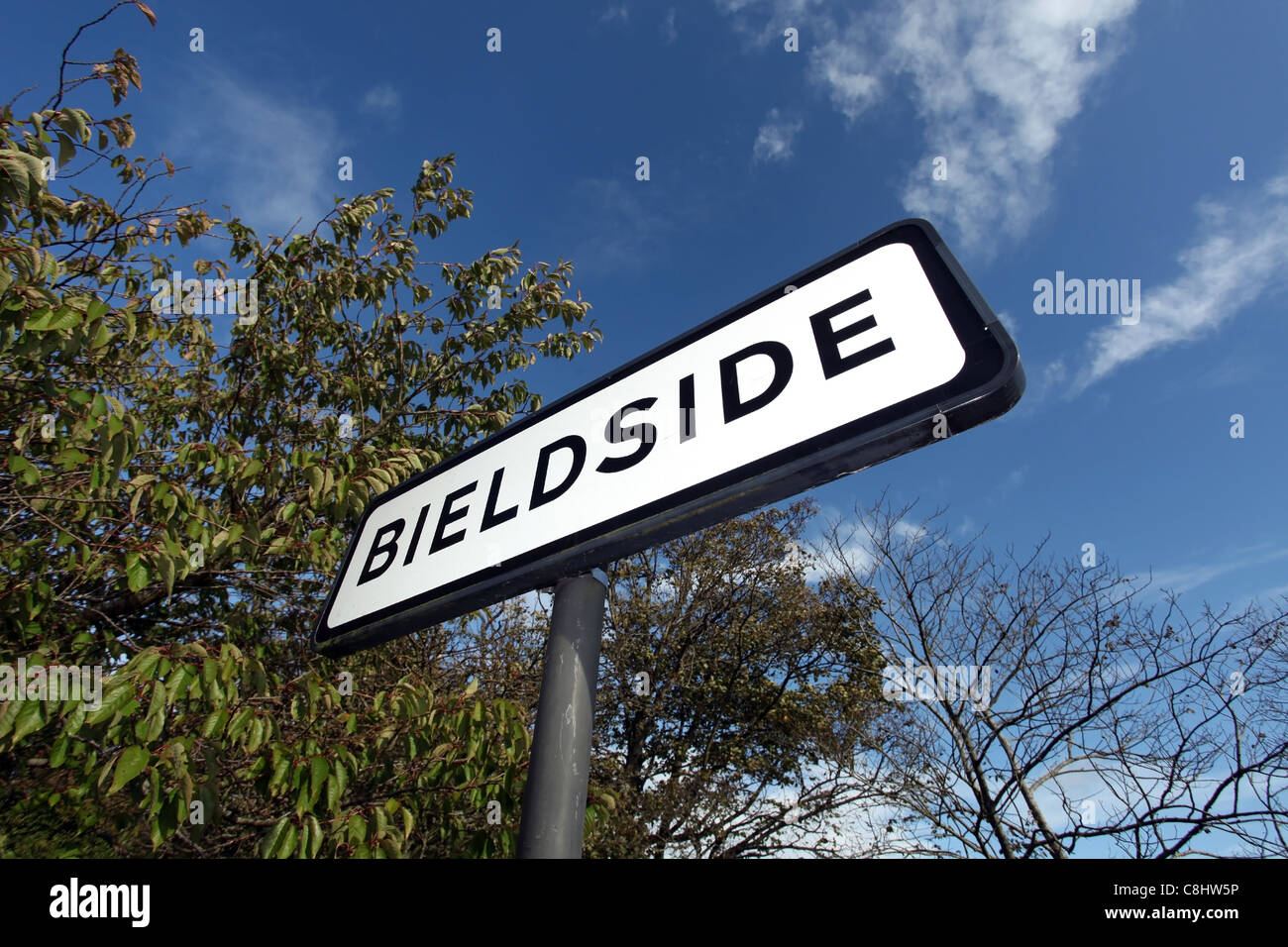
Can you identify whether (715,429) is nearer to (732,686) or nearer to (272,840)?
(272,840)

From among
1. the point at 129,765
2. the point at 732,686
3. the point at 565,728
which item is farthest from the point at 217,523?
the point at 732,686

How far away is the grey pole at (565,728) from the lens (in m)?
0.86

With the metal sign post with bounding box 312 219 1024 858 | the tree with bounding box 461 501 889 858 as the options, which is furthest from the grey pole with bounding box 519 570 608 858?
the tree with bounding box 461 501 889 858

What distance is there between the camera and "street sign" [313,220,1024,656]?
34.6 inches

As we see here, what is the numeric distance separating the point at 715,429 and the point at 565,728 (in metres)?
0.52

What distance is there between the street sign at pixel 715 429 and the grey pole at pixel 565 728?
0.25ft

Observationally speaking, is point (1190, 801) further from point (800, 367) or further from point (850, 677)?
point (800, 367)

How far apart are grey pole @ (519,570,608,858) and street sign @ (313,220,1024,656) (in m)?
0.08

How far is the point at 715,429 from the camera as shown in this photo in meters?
1.07

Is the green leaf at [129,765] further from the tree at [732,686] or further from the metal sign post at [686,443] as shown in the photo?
the tree at [732,686]

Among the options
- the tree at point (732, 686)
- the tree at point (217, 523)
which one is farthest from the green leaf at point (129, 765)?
the tree at point (732, 686)
